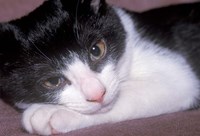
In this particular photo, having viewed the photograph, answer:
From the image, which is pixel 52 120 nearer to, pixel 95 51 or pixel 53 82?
pixel 53 82

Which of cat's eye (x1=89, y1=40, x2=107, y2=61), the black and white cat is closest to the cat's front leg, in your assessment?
the black and white cat

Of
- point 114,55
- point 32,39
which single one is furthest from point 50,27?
point 114,55

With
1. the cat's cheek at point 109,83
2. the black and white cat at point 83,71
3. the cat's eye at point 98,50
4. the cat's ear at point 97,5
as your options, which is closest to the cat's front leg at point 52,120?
the black and white cat at point 83,71

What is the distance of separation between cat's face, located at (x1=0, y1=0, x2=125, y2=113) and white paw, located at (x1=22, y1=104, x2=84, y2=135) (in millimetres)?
35

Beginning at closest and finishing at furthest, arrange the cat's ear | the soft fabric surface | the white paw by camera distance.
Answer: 1. the soft fabric surface
2. the white paw
3. the cat's ear

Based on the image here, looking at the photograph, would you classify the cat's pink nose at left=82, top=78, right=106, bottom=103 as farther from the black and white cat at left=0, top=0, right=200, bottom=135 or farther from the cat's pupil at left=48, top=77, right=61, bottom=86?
the cat's pupil at left=48, top=77, right=61, bottom=86

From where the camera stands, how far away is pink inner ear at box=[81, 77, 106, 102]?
4.65ft

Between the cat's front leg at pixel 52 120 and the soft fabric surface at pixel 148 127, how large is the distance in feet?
0.13

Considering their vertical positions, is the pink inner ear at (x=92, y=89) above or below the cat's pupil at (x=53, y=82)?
below

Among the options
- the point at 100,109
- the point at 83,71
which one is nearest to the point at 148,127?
the point at 100,109

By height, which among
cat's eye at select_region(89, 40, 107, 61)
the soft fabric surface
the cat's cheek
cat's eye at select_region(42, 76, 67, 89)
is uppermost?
cat's eye at select_region(89, 40, 107, 61)

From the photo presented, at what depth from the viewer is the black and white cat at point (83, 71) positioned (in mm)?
1481

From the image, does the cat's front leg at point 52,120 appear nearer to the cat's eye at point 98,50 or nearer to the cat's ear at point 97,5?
the cat's eye at point 98,50

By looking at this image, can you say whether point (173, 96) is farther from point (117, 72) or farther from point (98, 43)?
point (98, 43)
